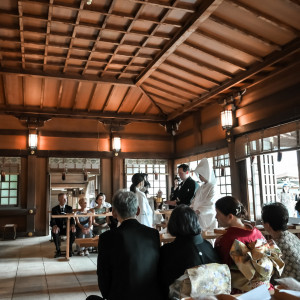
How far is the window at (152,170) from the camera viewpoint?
375 inches

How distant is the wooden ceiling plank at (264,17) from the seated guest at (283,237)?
119 inches

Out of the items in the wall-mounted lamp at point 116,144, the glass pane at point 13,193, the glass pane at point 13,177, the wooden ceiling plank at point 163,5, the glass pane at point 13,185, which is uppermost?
the wooden ceiling plank at point 163,5

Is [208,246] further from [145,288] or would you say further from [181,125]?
[181,125]

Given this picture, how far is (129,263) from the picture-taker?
1.80 metres

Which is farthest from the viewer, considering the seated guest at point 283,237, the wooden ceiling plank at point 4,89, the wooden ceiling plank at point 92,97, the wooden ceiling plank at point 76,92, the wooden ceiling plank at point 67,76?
the wooden ceiling plank at point 92,97

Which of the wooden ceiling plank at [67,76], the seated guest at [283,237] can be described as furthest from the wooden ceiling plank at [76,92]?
the seated guest at [283,237]

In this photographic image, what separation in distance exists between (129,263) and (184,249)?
31cm

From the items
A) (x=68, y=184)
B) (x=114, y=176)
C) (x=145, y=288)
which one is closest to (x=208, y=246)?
(x=145, y=288)

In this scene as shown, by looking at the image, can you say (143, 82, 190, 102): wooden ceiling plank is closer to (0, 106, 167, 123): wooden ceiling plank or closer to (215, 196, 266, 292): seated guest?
(0, 106, 167, 123): wooden ceiling plank

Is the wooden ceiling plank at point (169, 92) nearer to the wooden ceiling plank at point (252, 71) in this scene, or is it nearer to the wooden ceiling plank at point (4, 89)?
the wooden ceiling plank at point (252, 71)

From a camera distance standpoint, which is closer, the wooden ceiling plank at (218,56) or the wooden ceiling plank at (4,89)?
the wooden ceiling plank at (218,56)

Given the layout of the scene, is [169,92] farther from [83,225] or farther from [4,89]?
[4,89]

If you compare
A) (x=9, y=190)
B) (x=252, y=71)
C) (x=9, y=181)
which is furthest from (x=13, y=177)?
(x=252, y=71)

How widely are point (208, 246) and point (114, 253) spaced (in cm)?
A: 52
